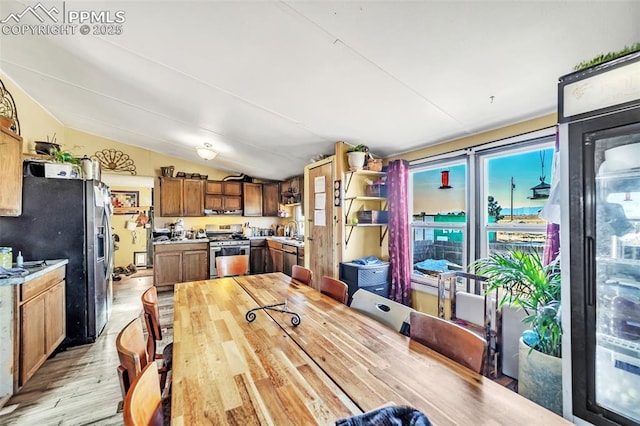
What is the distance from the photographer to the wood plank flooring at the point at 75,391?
1.75 meters

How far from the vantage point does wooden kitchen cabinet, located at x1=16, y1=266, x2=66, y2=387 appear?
6.44ft

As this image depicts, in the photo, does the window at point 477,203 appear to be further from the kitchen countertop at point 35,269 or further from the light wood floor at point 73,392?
the kitchen countertop at point 35,269

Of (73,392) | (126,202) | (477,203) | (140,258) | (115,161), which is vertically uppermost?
(115,161)

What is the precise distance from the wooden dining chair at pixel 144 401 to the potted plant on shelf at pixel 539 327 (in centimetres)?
197

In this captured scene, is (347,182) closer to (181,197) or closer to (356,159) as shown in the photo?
(356,159)

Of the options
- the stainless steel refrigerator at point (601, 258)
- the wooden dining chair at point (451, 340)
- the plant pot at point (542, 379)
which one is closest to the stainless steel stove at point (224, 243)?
the wooden dining chair at point (451, 340)

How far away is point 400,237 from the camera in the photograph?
10.5 ft

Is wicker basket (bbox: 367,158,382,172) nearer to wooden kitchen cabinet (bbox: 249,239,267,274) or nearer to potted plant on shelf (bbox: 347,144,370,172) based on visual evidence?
potted plant on shelf (bbox: 347,144,370,172)

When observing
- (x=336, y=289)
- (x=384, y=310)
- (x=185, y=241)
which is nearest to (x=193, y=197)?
(x=185, y=241)

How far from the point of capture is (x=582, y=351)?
131cm

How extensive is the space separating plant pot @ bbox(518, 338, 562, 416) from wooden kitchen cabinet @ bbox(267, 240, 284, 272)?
3825 mm

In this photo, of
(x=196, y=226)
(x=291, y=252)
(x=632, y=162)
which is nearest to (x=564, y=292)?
(x=632, y=162)

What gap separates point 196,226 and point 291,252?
2417 millimetres

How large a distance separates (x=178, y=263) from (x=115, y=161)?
7.63 feet
